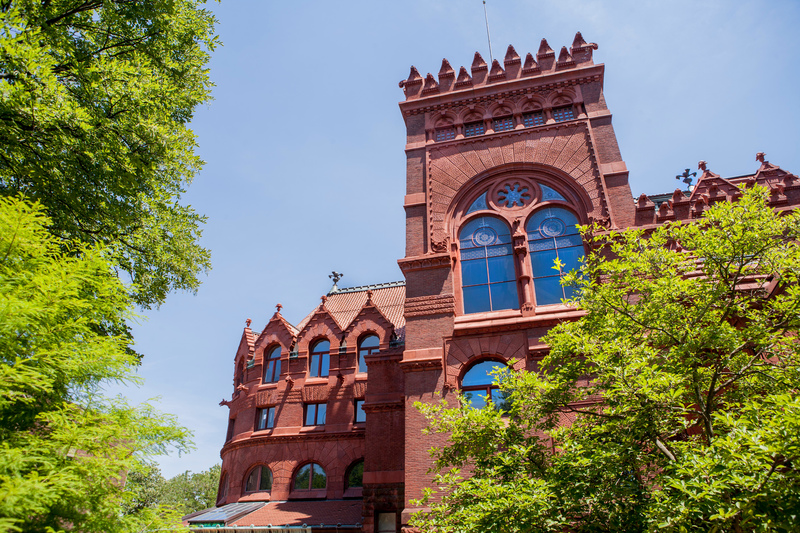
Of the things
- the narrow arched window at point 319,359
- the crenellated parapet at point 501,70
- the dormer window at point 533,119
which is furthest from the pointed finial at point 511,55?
the narrow arched window at point 319,359

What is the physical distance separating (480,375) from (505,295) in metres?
2.75

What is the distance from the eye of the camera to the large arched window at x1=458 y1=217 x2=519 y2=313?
16.1 metres

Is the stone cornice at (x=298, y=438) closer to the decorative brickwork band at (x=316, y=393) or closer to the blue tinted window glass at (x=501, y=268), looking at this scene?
the decorative brickwork band at (x=316, y=393)

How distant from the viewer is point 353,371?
23.1 meters

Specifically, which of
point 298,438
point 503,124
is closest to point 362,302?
point 298,438

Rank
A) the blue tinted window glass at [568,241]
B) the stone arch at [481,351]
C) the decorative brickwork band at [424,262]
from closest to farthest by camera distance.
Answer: the stone arch at [481,351] < the blue tinted window glass at [568,241] < the decorative brickwork band at [424,262]

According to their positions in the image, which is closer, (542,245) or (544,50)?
(542,245)

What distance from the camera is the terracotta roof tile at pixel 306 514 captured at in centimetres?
1812

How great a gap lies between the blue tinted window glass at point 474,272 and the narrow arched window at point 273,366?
12.0 metres

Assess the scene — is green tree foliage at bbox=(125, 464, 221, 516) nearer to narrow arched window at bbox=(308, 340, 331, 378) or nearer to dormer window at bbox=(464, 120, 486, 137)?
narrow arched window at bbox=(308, 340, 331, 378)

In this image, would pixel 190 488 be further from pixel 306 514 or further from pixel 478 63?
pixel 478 63

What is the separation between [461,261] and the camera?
17.1 m

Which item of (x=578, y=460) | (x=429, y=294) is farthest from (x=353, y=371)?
(x=578, y=460)

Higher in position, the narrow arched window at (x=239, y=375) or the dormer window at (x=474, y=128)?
the dormer window at (x=474, y=128)
